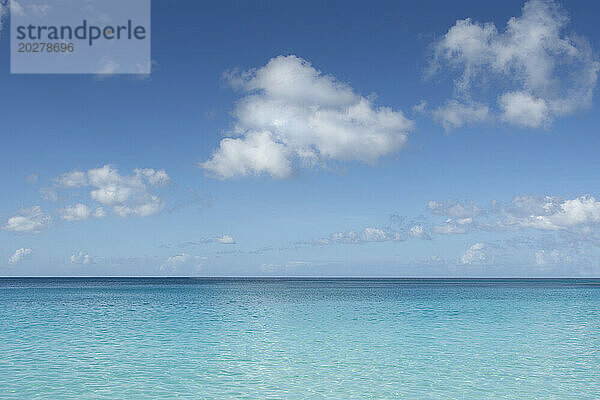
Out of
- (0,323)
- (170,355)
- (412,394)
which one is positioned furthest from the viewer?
(0,323)

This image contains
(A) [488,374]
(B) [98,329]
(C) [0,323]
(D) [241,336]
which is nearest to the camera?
(A) [488,374]

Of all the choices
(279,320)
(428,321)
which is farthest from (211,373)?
(428,321)

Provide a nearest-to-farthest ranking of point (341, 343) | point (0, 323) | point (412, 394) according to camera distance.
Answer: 1. point (412, 394)
2. point (341, 343)
3. point (0, 323)

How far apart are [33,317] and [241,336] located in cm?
1646

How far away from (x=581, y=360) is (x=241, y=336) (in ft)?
42.9

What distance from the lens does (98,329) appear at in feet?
83.4

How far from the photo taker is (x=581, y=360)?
17.0 metres

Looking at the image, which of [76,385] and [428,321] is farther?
[428,321]

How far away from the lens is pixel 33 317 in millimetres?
32031

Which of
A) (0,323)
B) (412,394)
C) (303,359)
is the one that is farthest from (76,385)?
(0,323)

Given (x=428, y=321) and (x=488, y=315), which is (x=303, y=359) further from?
(x=488, y=315)

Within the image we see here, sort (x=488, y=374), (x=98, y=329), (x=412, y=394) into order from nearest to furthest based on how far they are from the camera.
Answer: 1. (x=412, y=394)
2. (x=488, y=374)
3. (x=98, y=329)

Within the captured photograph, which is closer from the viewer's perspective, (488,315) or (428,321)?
(428,321)

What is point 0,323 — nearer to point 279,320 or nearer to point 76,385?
point 279,320
